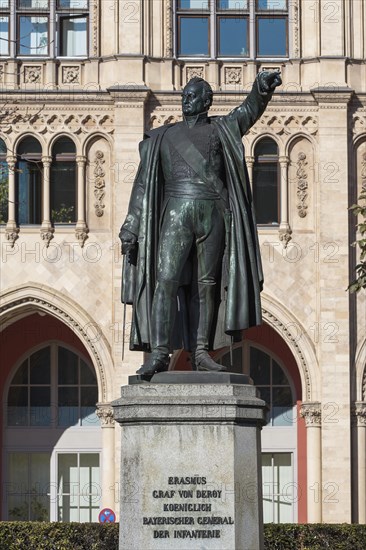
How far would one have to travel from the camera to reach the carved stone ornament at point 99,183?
3438 centimetres

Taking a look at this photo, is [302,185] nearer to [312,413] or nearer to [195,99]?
[312,413]

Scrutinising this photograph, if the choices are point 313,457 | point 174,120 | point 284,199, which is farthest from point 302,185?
point 313,457

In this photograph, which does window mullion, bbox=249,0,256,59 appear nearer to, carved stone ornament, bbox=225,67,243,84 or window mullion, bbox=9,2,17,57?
carved stone ornament, bbox=225,67,243,84

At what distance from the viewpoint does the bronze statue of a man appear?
44.8ft

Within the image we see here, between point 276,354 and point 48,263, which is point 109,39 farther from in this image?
point 276,354

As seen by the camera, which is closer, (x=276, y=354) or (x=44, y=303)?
(x=44, y=303)

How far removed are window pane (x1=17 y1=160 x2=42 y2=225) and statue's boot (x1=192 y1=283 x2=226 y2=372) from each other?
21.0 metres

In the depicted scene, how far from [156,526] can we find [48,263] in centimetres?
2142

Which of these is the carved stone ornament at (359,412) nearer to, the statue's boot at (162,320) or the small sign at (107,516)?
the small sign at (107,516)

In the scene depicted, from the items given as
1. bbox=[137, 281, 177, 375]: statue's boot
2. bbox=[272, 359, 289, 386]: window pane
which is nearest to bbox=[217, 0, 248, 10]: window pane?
bbox=[272, 359, 289, 386]: window pane

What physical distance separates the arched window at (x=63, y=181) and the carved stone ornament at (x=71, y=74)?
1164 mm

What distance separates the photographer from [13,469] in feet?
Result: 120

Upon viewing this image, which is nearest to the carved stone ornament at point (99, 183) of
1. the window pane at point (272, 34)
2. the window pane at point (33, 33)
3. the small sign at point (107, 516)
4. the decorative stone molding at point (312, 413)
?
the window pane at point (33, 33)

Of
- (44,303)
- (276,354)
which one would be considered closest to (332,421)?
(276,354)
